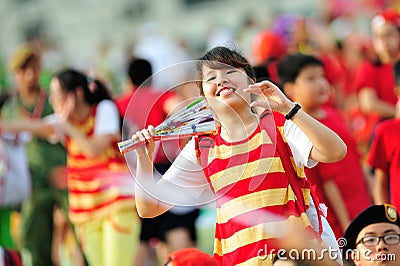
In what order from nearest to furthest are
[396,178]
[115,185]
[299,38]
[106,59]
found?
[396,178] < [115,185] < [299,38] < [106,59]

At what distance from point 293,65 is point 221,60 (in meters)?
2.13

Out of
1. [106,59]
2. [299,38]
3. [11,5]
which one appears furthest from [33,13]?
[299,38]

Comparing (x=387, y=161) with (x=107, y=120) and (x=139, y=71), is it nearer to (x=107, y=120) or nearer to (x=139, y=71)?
(x=107, y=120)

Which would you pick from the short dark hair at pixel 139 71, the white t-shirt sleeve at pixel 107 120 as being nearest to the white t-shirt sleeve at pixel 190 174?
the white t-shirt sleeve at pixel 107 120

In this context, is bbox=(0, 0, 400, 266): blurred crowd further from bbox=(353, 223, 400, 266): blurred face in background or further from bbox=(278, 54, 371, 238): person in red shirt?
bbox=(353, 223, 400, 266): blurred face in background

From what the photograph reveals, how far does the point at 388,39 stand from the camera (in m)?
8.95

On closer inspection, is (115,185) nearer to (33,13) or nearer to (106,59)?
(106,59)

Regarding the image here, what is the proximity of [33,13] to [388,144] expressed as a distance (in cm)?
2533

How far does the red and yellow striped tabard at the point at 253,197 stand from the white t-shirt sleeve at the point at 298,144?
0.12 ft

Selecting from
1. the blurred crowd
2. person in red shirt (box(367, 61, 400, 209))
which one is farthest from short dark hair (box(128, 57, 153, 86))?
person in red shirt (box(367, 61, 400, 209))

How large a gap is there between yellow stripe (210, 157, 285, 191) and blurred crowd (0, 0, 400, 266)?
1.98ft

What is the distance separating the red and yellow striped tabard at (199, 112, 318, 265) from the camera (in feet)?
15.3

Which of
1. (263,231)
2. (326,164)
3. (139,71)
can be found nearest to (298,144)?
(263,231)

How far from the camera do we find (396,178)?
6.38m
